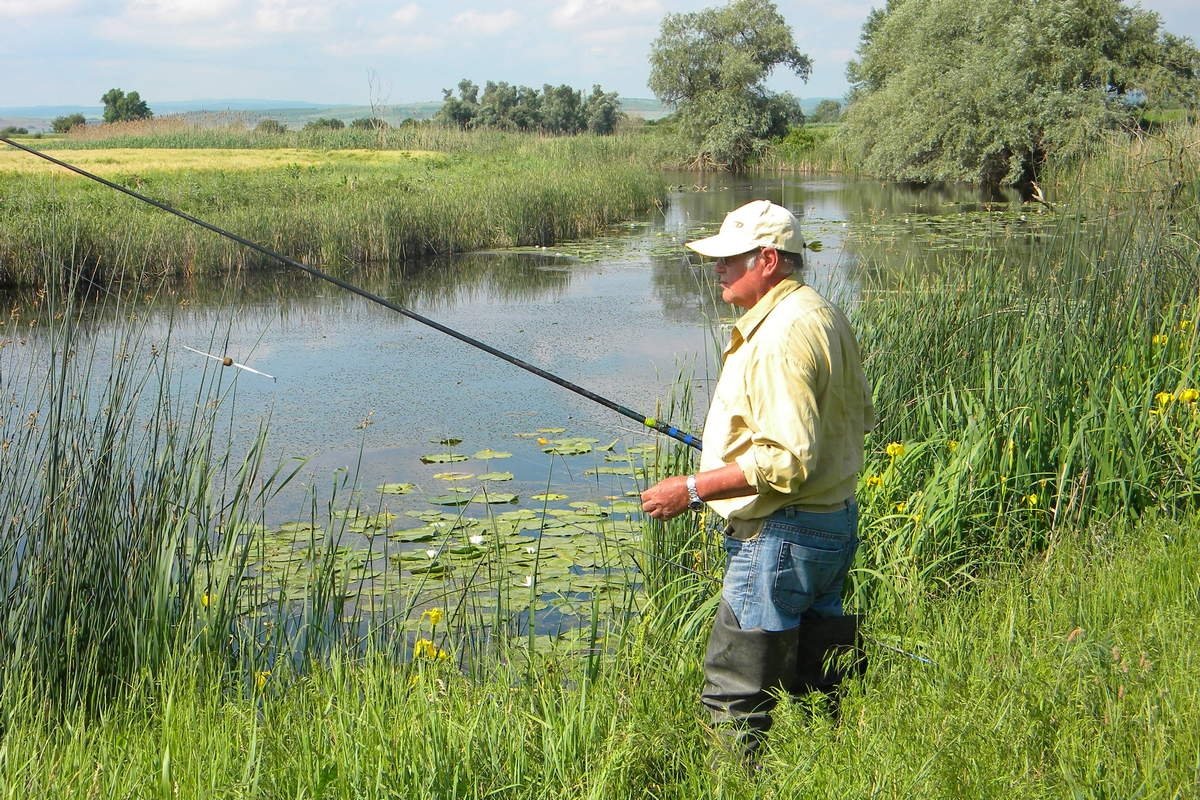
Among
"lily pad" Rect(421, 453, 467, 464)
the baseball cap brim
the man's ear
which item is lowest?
"lily pad" Rect(421, 453, 467, 464)

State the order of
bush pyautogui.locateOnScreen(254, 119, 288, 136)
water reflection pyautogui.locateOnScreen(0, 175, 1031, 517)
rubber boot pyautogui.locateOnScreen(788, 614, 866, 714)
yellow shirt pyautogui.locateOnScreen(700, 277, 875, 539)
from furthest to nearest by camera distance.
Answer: bush pyautogui.locateOnScreen(254, 119, 288, 136) → water reflection pyautogui.locateOnScreen(0, 175, 1031, 517) → rubber boot pyautogui.locateOnScreen(788, 614, 866, 714) → yellow shirt pyautogui.locateOnScreen(700, 277, 875, 539)

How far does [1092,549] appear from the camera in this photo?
3.65 meters

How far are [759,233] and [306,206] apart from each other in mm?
15134

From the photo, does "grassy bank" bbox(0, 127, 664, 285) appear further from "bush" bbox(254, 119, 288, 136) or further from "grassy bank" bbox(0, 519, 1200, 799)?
"bush" bbox(254, 119, 288, 136)

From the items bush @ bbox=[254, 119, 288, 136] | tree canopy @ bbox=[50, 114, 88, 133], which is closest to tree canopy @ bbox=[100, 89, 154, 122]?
tree canopy @ bbox=[50, 114, 88, 133]

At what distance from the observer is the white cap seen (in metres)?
2.46

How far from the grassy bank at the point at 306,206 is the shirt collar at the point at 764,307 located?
21.2 ft

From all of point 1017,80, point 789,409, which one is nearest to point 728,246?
point 789,409

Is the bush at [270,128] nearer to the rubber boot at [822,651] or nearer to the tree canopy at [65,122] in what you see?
the tree canopy at [65,122]

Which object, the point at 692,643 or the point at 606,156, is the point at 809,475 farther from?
the point at 606,156

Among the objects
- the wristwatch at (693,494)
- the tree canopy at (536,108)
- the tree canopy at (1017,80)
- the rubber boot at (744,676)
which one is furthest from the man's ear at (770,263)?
the tree canopy at (536,108)

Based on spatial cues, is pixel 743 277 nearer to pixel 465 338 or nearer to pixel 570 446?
pixel 465 338

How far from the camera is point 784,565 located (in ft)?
8.13

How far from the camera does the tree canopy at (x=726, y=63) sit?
41.8 metres
